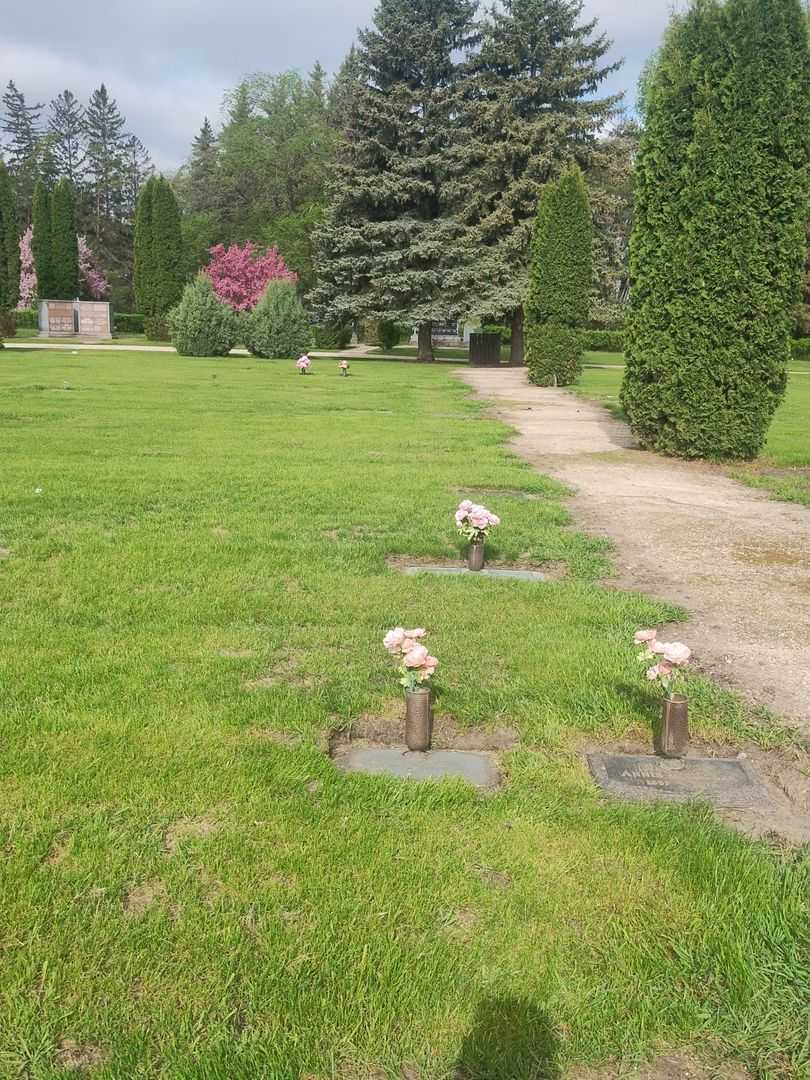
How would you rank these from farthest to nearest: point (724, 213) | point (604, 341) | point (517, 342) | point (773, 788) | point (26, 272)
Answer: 1. point (26, 272)
2. point (604, 341)
3. point (517, 342)
4. point (724, 213)
5. point (773, 788)

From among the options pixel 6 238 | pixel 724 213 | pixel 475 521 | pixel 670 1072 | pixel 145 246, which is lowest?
pixel 670 1072

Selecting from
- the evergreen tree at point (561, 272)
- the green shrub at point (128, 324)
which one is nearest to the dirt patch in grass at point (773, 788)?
the evergreen tree at point (561, 272)

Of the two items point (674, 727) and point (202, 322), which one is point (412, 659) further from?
point (202, 322)

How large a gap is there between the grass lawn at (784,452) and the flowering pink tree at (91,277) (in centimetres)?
4549

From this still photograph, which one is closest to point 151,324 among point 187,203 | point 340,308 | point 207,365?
point 340,308

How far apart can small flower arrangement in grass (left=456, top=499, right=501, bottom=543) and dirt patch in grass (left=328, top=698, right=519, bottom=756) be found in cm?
194

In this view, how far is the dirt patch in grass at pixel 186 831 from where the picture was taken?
2.35 meters

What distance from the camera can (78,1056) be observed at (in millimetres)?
1706

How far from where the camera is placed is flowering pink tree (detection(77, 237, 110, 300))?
185ft

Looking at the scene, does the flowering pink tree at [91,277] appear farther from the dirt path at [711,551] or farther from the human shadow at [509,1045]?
the human shadow at [509,1045]

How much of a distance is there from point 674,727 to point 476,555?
2.34 meters

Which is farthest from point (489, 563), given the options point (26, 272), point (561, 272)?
point (26, 272)

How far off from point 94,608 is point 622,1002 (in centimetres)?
318

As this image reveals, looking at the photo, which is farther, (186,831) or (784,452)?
(784,452)
